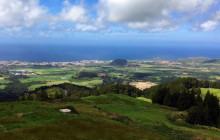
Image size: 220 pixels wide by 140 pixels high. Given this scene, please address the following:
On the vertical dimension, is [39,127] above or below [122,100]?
above

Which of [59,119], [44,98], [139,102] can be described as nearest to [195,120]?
[139,102]

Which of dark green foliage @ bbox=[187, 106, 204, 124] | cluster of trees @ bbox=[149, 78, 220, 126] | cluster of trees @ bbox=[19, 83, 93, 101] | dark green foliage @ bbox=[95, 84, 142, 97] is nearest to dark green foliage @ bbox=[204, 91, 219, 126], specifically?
cluster of trees @ bbox=[149, 78, 220, 126]

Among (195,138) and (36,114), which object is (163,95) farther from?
(36,114)

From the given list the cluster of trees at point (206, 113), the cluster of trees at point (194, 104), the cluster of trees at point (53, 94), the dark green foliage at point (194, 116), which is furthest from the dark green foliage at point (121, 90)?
the dark green foliage at point (194, 116)

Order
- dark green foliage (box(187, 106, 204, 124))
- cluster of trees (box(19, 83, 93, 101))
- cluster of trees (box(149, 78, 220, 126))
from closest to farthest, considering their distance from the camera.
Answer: dark green foliage (box(187, 106, 204, 124)) → cluster of trees (box(149, 78, 220, 126)) → cluster of trees (box(19, 83, 93, 101))

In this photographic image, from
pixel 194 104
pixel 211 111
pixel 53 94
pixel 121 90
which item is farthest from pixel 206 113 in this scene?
pixel 121 90

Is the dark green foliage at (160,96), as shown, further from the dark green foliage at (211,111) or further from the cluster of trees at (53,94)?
the cluster of trees at (53,94)

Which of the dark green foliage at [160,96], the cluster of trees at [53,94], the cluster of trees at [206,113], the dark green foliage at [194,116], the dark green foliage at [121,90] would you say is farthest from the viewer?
the dark green foliage at [121,90]

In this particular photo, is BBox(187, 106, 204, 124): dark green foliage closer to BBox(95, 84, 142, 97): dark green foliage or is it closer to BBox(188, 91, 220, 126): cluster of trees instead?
BBox(188, 91, 220, 126): cluster of trees

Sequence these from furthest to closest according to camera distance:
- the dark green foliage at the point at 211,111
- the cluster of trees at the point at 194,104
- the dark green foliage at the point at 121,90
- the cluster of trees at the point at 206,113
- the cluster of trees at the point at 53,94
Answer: the dark green foliage at the point at 121,90 < the cluster of trees at the point at 53,94 < the dark green foliage at the point at 211,111 < the cluster of trees at the point at 194,104 < the cluster of trees at the point at 206,113

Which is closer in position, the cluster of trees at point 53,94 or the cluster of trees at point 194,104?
the cluster of trees at point 194,104

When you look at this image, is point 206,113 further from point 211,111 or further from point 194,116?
point 194,116
